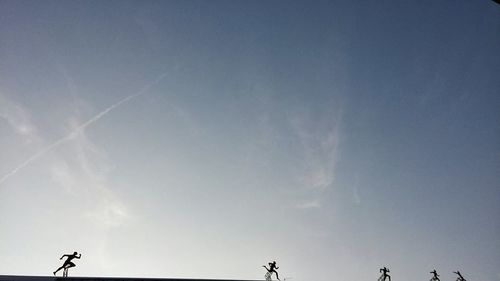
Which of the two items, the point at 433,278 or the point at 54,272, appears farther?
the point at 433,278

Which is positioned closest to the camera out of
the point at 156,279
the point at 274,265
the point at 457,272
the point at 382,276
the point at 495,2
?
the point at 495,2

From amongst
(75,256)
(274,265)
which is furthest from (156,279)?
(274,265)

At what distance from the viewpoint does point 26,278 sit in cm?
1916

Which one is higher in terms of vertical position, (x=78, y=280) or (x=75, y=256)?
(x=75, y=256)

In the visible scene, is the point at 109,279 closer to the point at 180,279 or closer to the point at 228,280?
the point at 180,279

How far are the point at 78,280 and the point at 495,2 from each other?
894 inches

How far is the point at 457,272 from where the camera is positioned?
33.8 meters

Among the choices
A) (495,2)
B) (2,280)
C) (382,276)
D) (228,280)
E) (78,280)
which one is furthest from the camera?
(382,276)

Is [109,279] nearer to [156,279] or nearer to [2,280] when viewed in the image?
[156,279]

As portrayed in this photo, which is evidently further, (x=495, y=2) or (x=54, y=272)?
(x=54, y=272)

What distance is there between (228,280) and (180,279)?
3.99 m

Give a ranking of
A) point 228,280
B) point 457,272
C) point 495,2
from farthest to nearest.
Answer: point 457,272, point 228,280, point 495,2

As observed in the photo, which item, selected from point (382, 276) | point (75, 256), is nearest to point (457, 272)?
point (382, 276)

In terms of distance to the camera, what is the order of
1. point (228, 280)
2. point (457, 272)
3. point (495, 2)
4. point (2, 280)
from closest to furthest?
point (495, 2) < point (2, 280) < point (228, 280) < point (457, 272)
